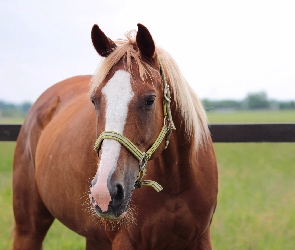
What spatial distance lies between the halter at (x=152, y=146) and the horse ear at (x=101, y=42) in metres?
0.28

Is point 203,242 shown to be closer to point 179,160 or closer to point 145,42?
point 179,160

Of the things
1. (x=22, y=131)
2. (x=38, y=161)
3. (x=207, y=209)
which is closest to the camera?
(x=207, y=209)

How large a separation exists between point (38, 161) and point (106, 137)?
187cm

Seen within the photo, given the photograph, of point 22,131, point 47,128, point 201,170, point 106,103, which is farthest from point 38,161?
point 106,103

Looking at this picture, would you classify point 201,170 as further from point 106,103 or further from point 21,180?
point 21,180

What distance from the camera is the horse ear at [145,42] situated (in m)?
2.66

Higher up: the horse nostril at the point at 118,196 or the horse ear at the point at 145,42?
the horse ear at the point at 145,42

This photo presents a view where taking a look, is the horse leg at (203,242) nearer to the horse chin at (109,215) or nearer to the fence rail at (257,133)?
the horse chin at (109,215)

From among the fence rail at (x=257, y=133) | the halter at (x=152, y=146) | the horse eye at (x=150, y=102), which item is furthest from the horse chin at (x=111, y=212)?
the fence rail at (x=257, y=133)

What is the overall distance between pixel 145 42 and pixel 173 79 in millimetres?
296

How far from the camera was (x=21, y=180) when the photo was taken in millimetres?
4453

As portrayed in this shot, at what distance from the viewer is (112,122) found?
249 centimetres

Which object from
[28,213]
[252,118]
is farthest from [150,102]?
[252,118]

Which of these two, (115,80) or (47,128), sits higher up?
(115,80)
